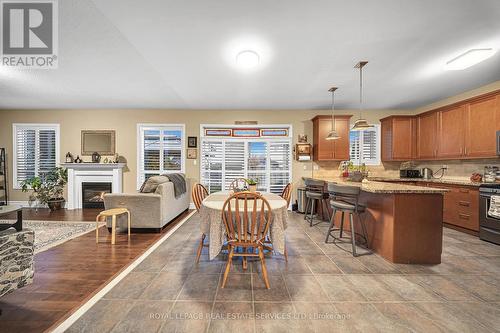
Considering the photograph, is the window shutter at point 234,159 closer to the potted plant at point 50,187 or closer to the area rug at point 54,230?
the area rug at point 54,230

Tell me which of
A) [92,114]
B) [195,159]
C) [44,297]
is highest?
[92,114]

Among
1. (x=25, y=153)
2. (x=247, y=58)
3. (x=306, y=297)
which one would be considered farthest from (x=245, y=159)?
(x=25, y=153)

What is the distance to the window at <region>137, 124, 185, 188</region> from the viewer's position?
5.29 meters

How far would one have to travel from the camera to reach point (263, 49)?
2539 millimetres

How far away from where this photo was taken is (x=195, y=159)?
17.2 ft

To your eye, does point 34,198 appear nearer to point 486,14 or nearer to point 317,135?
point 317,135

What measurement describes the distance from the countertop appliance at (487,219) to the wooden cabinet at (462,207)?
125 mm

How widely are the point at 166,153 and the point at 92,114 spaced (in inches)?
87.3

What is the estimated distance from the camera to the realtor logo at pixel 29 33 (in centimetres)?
197

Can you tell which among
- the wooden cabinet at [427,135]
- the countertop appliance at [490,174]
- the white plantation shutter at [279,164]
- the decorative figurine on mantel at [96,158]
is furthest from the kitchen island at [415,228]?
the decorative figurine on mantel at [96,158]

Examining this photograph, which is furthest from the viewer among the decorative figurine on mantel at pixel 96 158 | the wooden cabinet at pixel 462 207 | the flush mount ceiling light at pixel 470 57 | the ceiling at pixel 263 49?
the decorative figurine on mantel at pixel 96 158

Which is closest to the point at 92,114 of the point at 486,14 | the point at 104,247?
the point at 104,247

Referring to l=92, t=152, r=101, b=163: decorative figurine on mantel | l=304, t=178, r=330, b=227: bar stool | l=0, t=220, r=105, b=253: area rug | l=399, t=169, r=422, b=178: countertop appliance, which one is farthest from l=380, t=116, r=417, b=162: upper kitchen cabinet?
l=92, t=152, r=101, b=163: decorative figurine on mantel

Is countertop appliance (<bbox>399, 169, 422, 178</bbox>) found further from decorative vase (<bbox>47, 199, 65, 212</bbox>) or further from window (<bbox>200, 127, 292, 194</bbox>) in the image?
decorative vase (<bbox>47, 199, 65, 212</bbox>)
